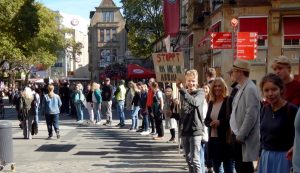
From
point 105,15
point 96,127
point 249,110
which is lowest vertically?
point 96,127

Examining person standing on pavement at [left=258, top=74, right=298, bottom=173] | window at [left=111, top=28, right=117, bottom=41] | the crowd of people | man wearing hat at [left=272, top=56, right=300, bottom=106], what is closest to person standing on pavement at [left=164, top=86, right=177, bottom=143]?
the crowd of people

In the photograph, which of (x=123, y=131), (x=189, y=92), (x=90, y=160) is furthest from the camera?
(x=123, y=131)

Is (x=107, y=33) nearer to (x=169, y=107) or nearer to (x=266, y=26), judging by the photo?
(x=266, y=26)

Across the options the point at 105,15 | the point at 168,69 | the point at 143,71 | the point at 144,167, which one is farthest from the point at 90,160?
the point at 105,15

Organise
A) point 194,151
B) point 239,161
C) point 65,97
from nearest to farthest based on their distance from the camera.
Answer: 1. point 239,161
2. point 194,151
3. point 65,97

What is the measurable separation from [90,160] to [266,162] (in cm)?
691

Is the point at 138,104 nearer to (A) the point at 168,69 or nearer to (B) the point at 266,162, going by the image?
(A) the point at 168,69

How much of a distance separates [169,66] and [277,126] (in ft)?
23.0

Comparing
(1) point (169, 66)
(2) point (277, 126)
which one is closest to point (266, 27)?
(1) point (169, 66)

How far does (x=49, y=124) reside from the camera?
16922 millimetres

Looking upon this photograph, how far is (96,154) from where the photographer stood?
13.2 metres

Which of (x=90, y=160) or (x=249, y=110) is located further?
(x=90, y=160)

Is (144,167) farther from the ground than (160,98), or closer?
closer

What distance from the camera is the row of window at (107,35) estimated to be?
4109 inches
